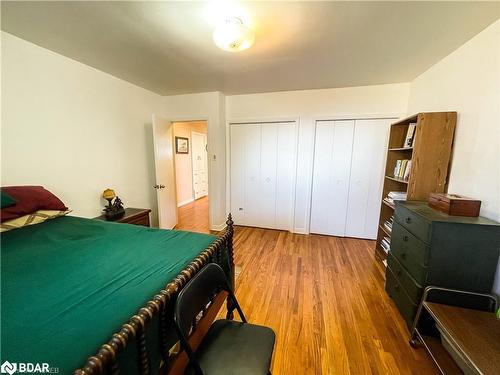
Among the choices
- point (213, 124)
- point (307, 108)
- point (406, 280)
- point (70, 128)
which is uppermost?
point (307, 108)

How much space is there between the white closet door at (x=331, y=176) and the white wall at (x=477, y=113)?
1.20 m

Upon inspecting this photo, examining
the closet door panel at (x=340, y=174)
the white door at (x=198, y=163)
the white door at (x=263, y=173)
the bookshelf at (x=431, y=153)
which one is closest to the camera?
the bookshelf at (x=431, y=153)

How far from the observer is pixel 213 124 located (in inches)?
130

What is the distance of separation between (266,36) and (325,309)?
242 cm

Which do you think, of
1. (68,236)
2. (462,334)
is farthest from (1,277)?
(462,334)

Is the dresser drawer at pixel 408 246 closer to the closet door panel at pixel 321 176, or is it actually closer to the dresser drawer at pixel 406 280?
the dresser drawer at pixel 406 280

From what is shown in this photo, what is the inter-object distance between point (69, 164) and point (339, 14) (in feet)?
9.35

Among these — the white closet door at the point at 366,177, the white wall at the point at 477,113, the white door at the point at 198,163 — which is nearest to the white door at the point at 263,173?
the white closet door at the point at 366,177

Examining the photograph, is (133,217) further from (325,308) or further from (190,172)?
(190,172)

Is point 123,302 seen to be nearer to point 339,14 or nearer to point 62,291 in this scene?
point 62,291

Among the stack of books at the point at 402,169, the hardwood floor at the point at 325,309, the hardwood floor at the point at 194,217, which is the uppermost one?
the stack of books at the point at 402,169

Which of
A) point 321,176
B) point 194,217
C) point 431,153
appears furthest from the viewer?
point 194,217

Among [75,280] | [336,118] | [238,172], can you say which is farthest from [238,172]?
[75,280]

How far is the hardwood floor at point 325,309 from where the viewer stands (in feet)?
4.42
